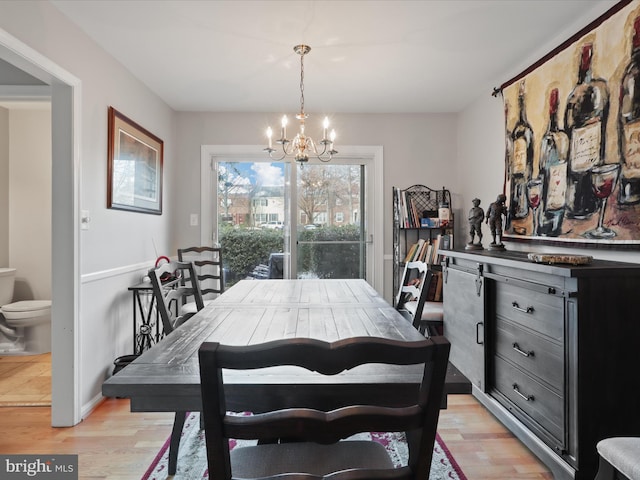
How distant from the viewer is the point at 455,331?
2.87 m

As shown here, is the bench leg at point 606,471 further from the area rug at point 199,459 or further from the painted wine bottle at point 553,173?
the painted wine bottle at point 553,173

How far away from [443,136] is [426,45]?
1669 millimetres

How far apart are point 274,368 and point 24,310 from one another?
3462 mm

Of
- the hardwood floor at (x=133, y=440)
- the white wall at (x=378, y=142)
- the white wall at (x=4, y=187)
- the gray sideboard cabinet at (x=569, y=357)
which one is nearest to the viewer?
the gray sideboard cabinet at (x=569, y=357)

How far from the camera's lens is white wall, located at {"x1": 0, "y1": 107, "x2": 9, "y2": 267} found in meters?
3.82

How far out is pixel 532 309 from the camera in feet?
6.36

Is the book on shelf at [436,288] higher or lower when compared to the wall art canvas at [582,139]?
lower

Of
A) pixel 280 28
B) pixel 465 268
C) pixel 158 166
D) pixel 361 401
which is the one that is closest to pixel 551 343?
pixel 465 268

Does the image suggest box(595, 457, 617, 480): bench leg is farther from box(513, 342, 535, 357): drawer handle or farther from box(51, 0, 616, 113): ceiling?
box(51, 0, 616, 113): ceiling

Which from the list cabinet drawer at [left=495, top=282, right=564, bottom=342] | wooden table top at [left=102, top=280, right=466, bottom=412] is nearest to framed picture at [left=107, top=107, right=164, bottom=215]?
wooden table top at [left=102, top=280, right=466, bottom=412]

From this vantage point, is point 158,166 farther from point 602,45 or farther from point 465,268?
point 602,45

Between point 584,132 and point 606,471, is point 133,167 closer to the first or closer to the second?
point 584,132

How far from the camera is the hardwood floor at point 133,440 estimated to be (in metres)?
1.87

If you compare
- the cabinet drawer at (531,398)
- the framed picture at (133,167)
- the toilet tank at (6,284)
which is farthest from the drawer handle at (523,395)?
the toilet tank at (6,284)
